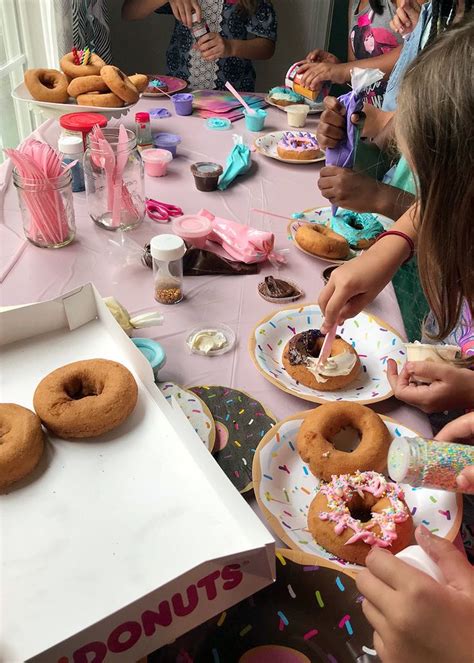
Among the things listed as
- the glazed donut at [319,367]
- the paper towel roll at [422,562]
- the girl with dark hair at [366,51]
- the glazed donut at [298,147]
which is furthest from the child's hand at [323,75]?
the paper towel roll at [422,562]

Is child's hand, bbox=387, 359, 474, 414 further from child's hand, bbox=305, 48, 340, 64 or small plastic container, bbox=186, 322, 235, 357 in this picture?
child's hand, bbox=305, 48, 340, 64

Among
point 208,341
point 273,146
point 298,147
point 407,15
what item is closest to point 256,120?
point 273,146

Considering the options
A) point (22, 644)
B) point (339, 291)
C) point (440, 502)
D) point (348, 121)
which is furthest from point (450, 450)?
point (348, 121)

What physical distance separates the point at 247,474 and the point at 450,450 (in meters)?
0.27

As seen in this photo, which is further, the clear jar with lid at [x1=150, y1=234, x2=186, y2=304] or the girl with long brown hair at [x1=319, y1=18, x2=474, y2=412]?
the clear jar with lid at [x1=150, y1=234, x2=186, y2=304]

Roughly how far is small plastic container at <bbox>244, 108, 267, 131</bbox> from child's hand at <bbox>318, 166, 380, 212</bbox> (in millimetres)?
707

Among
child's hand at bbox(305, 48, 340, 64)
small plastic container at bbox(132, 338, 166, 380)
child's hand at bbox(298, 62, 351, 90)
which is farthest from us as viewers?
child's hand at bbox(305, 48, 340, 64)

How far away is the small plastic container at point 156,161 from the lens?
1577mm

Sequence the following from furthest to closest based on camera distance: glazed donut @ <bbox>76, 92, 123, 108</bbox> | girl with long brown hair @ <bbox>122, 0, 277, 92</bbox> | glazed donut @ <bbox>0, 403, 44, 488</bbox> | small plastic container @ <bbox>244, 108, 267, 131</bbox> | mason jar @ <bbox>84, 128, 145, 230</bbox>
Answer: girl with long brown hair @ <bbox>122, 0, 277, 92</bbox>
small plastic container @ <bbox>244, 108, 267, 131</bbox>
glazed donut @ <bbox>76, 92, 123, 108</bbox>
mason jar @ <bbox>84, 128, 145, 230</bbox>
glazed donut @ <bbox>0, 403, 44, 488</bbox>

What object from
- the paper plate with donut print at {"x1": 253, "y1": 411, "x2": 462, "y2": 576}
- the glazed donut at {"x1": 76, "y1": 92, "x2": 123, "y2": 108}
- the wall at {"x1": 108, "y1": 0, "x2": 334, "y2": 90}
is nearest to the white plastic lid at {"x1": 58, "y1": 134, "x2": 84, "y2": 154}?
the glazed donut at {"x1": 76, "y1": 92, "x2": 123, "y2": 108}

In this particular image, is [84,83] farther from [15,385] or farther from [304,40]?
[304,40]

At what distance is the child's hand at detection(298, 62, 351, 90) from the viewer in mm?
2080

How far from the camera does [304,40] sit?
135 inches

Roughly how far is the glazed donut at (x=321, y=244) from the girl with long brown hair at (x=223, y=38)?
1.60 meters
